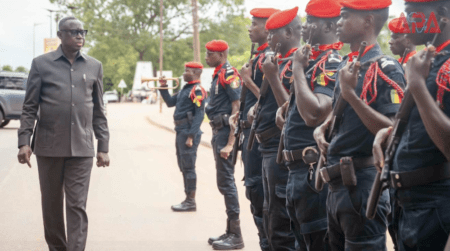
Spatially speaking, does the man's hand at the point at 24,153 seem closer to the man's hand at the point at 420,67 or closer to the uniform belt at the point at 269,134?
the uniform belt at the point at 269,134

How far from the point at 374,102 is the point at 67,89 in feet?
9.22

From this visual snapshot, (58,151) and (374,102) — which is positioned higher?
(374,102)

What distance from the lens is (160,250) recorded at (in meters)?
6.54

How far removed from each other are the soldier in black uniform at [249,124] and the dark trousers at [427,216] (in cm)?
245

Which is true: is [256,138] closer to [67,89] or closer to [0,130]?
[67,89]

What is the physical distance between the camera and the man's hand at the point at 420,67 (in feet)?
8.84

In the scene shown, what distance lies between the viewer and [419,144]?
2861mm

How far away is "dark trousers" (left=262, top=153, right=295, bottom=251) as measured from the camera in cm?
480

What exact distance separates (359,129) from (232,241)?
132 inches

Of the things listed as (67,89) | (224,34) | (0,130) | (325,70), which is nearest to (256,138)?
(325,70)

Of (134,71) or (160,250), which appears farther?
(134,71)

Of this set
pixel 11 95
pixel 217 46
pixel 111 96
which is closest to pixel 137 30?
pixel 111 96

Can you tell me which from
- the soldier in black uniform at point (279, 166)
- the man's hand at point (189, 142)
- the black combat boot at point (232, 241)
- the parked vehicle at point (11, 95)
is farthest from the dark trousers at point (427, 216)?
the parked vehicle at point (11, 95)

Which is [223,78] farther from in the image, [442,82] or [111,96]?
[111,96]
